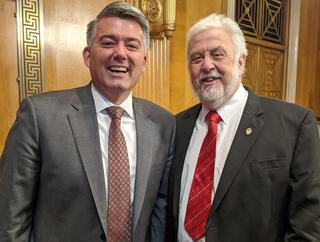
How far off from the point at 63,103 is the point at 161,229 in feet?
2.49

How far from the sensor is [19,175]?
46.9 inches

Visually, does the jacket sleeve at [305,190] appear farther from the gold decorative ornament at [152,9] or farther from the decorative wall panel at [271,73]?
the decorative wall panel at [271,73]

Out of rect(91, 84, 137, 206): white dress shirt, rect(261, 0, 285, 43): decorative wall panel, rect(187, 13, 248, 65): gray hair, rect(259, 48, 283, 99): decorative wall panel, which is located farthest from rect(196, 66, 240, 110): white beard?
rect(261, 0, 285, 43): decorative wall panel

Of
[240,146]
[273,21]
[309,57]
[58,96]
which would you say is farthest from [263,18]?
[58,96]

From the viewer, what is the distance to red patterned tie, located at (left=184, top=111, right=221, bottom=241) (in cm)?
132

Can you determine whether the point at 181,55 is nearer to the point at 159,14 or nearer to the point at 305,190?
the point at 159,14

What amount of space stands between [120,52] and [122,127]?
0.33 meters

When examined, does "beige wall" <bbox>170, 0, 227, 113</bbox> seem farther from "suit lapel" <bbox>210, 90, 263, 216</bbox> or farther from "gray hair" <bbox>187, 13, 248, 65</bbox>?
"suit lapel" <bbox>210, 90, 263, 216</bbox>

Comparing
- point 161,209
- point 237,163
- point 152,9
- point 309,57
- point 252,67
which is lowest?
point 161,209

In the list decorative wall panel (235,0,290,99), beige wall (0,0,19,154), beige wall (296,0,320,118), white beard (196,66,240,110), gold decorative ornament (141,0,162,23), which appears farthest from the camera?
beige wall (296,0,320,118)

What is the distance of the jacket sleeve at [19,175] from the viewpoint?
1188 mm

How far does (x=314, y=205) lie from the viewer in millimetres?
1238

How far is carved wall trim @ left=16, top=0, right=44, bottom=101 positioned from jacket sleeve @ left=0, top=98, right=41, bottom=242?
1025 mm

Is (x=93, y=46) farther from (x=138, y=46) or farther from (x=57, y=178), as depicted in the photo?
(x=57, y=178)
